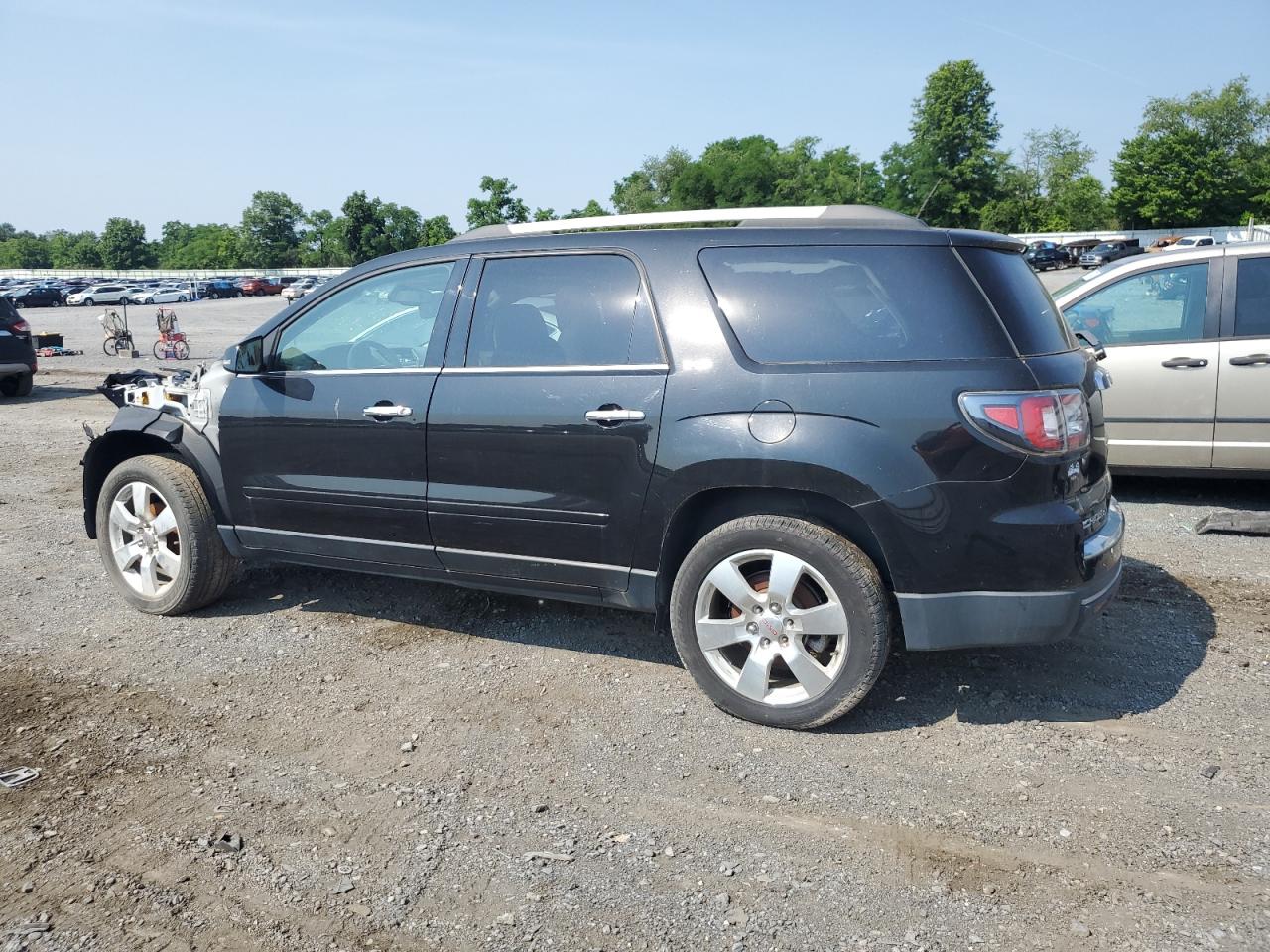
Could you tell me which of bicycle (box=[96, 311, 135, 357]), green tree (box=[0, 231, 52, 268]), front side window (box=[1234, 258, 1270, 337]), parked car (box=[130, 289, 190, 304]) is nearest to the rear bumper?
front side window (box=[1234, 258, 1270, 337])

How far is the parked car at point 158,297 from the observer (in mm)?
64625

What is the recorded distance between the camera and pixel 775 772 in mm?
3518

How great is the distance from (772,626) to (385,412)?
6.30 feet

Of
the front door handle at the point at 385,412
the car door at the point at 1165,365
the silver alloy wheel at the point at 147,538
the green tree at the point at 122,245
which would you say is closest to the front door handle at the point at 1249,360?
the car door at the point at 1165,365

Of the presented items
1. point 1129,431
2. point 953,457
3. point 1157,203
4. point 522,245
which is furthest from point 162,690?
point 1157,203

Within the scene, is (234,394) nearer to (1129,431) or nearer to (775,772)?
(775,772)

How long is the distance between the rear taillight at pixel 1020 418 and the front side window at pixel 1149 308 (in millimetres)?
3957

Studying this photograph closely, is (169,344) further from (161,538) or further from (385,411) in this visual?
(385,411)

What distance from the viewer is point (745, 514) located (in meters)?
3.87

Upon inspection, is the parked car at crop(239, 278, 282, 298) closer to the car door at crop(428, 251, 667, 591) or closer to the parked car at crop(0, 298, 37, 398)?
the parked car at crop(0, 298, 37, 398)

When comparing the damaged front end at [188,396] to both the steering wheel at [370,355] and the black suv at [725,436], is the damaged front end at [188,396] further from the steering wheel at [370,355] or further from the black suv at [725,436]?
the steering wheel at [370,355]

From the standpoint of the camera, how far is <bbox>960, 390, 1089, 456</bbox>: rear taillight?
136 inches

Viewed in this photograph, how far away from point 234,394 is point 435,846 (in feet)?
8.92

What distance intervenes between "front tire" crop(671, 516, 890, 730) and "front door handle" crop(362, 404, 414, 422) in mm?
1410
